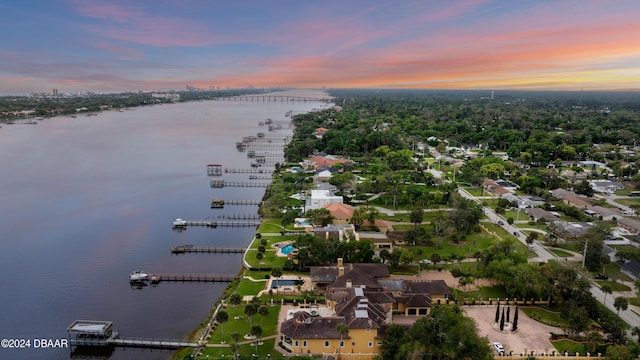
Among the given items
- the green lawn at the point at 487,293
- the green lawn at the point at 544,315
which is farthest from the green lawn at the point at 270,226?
the green lawn at the point at 544,315

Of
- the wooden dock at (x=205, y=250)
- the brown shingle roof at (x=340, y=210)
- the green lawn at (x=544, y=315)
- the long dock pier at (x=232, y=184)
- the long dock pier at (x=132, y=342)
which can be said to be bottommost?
the long dock pier at (x=132, y=342)

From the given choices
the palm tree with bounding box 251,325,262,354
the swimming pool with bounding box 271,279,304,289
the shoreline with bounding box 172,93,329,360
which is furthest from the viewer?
the swimming pool with bounding box 271,279,304,289

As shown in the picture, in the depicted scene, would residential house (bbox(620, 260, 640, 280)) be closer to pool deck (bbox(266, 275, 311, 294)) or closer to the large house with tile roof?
the large house with tile roof

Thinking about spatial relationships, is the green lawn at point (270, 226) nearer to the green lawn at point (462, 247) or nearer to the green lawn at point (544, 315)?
the green lawn at point (462, 247)

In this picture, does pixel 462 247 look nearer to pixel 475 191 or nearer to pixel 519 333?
pixel 519 333

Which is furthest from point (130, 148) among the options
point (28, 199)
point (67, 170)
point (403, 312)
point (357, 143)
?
point (403, 312)

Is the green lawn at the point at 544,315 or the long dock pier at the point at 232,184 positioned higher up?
the long dock pier at the point at 232,184

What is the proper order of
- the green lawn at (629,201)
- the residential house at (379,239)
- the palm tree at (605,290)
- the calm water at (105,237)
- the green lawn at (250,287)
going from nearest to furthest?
the palm tree at (605,290) < the calm water at (105,237) < the green lawn at (250,287) < the residential house at (379,239) < the green lawn at (629,201)

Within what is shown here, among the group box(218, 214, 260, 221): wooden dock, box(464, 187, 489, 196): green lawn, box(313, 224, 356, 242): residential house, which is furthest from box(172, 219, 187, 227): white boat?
box(464, 187, 489, 196): green lawn
